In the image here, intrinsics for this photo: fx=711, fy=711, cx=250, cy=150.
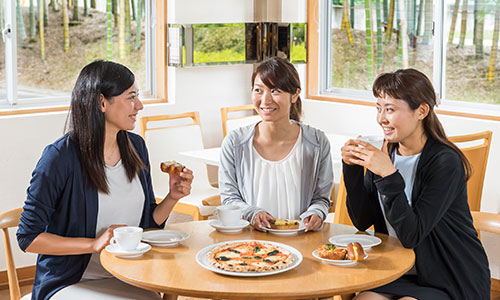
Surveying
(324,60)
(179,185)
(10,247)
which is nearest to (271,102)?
(179,185)

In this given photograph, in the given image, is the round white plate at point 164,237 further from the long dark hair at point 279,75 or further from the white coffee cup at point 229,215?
the long dark hair at point 279,75

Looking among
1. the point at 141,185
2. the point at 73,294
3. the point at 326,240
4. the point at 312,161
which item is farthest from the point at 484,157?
the point at 73,294

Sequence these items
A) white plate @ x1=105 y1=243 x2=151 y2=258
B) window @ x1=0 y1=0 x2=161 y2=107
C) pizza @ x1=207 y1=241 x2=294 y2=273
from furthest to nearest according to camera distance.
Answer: window @ x1=0 y1=0 x2=161 y2=107
white plate @ x1=105 y1=243 x2=151 y2=258
pizza @ x1=207 y1=241 x2=294 y2=273

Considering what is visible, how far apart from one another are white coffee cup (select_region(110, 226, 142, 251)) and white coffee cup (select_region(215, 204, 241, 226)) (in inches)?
13.8

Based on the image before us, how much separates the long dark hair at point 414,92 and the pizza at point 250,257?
0.59 m

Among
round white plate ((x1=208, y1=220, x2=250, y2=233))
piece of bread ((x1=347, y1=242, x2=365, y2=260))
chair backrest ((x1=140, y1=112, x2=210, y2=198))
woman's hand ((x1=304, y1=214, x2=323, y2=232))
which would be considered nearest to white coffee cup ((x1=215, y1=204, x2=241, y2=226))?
round white plate ((x1=208, y1=220, x2=250, y2=233))

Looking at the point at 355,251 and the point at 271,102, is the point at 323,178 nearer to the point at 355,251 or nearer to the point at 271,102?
the point at 271,102

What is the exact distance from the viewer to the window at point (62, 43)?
3.84 meters

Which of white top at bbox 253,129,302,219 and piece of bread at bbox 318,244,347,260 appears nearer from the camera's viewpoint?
piece of bread at bbox 318,244,347,260

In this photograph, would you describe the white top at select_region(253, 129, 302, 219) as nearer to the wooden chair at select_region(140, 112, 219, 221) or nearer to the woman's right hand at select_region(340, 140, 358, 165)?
the woman's right hand at select_region(340, 140, 358, 165)

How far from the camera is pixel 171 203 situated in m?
2.39

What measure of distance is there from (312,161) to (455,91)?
6.02 feet

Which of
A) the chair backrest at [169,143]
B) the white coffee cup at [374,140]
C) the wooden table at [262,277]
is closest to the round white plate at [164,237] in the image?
the wooden table at [262,277]

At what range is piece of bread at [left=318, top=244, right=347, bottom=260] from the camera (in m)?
1.94
